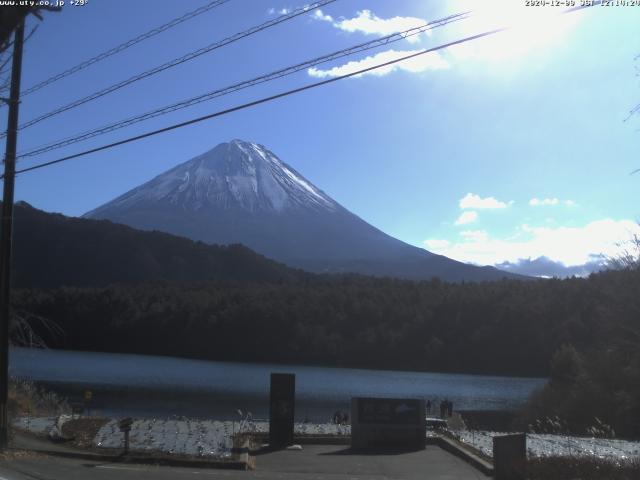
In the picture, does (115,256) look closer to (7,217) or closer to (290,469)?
(7,217)

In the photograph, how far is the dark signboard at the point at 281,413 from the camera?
55.9 feet

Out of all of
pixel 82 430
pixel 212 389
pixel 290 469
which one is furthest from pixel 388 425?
pixel 212 389

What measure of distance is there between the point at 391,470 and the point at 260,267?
502ft

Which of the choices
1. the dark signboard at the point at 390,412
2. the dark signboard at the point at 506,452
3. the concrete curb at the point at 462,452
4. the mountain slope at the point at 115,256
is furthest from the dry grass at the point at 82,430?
the mountain slope at the point at 115,256

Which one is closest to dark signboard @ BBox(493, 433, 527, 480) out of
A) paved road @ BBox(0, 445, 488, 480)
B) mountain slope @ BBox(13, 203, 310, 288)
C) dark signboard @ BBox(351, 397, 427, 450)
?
paved road @ BBox(0, 445, 488, 480)

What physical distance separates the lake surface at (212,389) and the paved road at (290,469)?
67.0 feet

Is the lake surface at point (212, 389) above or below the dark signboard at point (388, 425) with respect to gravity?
below

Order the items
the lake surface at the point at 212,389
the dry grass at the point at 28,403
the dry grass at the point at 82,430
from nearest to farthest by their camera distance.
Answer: the dry grass at the point at 82,430
the dry grass at the point at 28,403
the lake surface at the point at 212,389

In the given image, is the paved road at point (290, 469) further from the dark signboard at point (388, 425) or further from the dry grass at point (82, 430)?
the dry grass at point (82, 430)

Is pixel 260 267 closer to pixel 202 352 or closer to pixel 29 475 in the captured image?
pixel 202 352

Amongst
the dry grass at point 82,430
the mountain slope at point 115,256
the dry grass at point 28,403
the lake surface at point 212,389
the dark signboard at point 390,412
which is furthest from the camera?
the mountain slope at point 115,256

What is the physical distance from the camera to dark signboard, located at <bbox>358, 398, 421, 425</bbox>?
17.5 metres

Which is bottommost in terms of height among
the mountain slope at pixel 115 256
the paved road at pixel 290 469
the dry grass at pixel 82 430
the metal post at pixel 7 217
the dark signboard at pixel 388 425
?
the paved road at pixel 290 469

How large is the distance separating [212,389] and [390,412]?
42074mm
